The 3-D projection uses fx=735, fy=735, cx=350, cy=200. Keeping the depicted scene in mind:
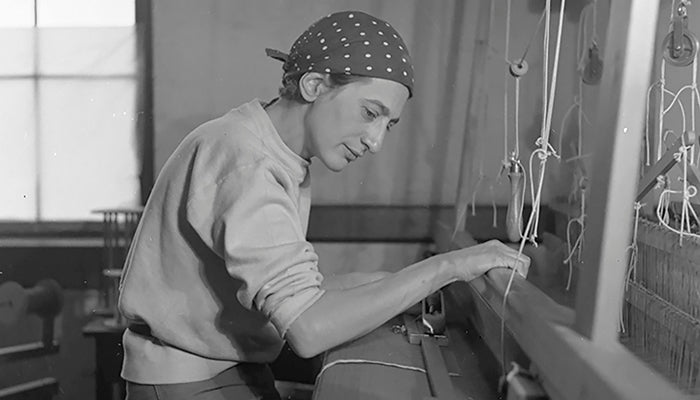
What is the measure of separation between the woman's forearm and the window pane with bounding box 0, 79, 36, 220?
4.24ft

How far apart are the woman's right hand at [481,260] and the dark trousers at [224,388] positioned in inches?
13.4

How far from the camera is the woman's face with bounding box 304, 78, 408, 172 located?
93cm

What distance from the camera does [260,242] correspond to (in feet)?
2.64

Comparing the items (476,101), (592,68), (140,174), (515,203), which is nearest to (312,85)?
(515,203)

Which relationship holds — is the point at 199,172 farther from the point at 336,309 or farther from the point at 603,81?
the point at 603,81

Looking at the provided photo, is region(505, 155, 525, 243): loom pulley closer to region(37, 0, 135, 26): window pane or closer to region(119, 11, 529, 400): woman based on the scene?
region(119, 11, 529, 400): woman

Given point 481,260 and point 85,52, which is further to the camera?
point 85,52

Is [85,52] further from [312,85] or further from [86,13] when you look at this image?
[312,85]

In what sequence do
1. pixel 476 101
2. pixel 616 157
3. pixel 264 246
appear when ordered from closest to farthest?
pixel 616 157 → pixel 264 246 → pixel 476 101

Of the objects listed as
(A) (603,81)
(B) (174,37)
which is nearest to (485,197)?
(B) (174,37)

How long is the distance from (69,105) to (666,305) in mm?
1455

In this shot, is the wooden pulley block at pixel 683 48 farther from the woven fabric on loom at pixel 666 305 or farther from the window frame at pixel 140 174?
the window frame at pixel 140 174

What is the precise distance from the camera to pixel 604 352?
629 mm

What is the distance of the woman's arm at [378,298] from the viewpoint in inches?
31.9
